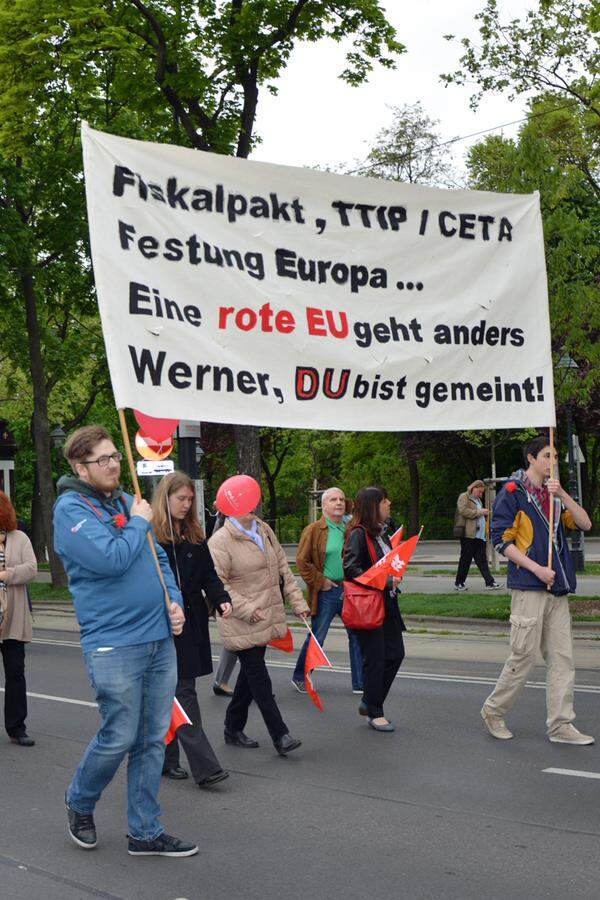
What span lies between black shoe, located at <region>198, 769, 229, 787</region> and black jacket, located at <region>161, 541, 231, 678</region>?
57cm

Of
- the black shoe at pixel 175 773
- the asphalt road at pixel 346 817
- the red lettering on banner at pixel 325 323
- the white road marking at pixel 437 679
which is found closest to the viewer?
the asphalt road at pixel 346 817

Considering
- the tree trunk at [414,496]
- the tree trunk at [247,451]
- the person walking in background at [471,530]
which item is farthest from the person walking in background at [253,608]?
the tree trunk at [414,496]

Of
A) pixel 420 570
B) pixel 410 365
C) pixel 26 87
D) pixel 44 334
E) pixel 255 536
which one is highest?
pixel 26 87

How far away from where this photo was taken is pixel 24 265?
82.8ft

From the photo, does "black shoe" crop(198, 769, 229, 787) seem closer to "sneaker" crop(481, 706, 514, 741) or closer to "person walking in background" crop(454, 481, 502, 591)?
"sneaker" crop(481, 706, 514, 741)

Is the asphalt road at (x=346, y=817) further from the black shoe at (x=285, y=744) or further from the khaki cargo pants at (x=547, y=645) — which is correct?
the khaki cargo pants at (x=547, y=645)

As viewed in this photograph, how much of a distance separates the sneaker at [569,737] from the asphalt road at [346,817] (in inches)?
3.9

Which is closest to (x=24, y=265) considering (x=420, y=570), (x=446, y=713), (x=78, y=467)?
(x=420, y=570)

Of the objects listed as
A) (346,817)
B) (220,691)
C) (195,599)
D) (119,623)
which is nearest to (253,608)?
(195,599)

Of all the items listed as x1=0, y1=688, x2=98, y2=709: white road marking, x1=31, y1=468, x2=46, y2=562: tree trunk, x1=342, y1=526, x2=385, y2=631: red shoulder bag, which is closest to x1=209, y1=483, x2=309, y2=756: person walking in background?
x1=342, y1=526, x2=385, y2=631: red shoulder bag

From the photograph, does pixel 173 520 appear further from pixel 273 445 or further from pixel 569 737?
pixel 273 445

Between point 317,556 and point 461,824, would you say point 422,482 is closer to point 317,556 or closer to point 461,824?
point 317,556

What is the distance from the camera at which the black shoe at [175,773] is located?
7.24 meters

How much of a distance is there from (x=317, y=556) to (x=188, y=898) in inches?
227
